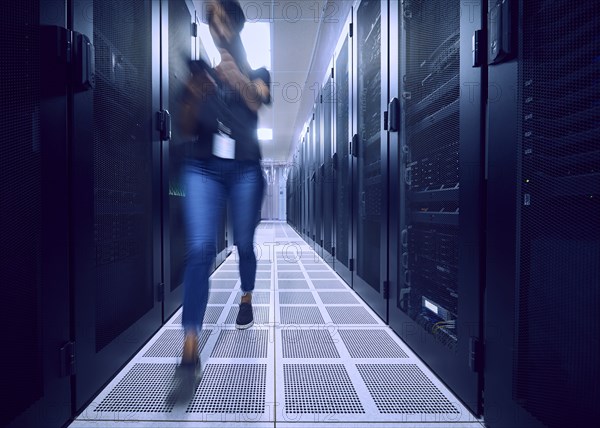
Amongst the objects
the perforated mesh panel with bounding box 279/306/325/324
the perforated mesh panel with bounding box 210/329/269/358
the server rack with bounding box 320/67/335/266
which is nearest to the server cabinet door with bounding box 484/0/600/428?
the perforated mesh panel with bounding box 210/329/269/358

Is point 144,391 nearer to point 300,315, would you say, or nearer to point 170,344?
point 170,344

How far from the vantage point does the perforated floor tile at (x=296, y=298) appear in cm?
204

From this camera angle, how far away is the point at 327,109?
3492mm

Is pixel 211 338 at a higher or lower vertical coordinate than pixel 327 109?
lower

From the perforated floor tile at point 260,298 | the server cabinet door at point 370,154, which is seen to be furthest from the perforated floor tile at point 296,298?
the server cabinet door at point 370,154

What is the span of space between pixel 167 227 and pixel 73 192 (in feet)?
2.69

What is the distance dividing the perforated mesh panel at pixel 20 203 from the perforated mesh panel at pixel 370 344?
103 cm

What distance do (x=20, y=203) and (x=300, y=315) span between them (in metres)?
1.37

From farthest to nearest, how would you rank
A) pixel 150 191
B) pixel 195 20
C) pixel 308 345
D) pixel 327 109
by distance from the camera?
pixel 327 109 < pixel 195 20 < pixel 150 191 < pixel 308 345

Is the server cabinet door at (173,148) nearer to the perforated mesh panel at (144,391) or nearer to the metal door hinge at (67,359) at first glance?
the perforated mesh panel at (144,391)

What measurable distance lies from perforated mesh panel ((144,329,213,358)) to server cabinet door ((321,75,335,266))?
79.3 inches

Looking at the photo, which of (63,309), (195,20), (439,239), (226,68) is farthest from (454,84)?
(195,20)

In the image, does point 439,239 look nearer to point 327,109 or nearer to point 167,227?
point 167,227

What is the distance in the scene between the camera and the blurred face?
1.24 metres
